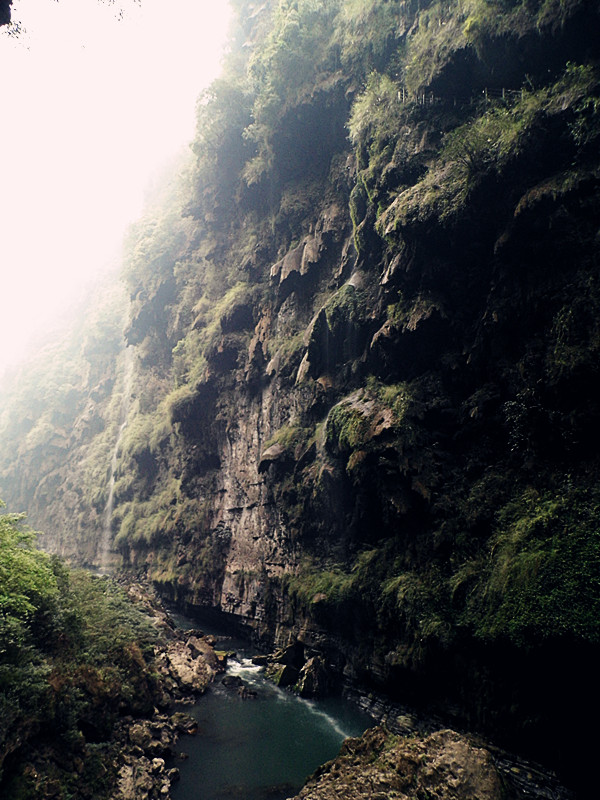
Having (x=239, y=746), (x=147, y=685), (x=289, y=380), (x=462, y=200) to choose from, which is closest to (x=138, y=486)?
(x=289, y=380)

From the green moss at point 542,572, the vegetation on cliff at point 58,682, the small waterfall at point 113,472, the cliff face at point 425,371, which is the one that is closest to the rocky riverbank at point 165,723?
the vegetation on cliff at point 58,682

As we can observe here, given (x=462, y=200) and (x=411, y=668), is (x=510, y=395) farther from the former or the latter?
(x=411, y=668)

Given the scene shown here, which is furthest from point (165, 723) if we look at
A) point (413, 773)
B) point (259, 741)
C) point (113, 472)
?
point (113, 472)

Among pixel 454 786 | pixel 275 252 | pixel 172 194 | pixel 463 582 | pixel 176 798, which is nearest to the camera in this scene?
pixel 454 786

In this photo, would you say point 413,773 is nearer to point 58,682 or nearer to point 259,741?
point 259,741

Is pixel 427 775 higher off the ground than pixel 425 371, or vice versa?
pixel 425 371

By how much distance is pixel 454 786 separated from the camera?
904 centimetres

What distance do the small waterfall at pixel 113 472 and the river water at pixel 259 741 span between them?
28.6m

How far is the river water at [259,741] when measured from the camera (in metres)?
12.0

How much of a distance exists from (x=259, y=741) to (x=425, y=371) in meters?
13.3

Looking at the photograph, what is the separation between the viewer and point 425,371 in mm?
17016

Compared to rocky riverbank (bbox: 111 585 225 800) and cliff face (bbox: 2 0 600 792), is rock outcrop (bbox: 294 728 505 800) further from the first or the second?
rocky riverbank (bbox: 111 585 225 800)

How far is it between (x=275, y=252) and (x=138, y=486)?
979 inches

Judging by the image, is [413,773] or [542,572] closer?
[413,773]
